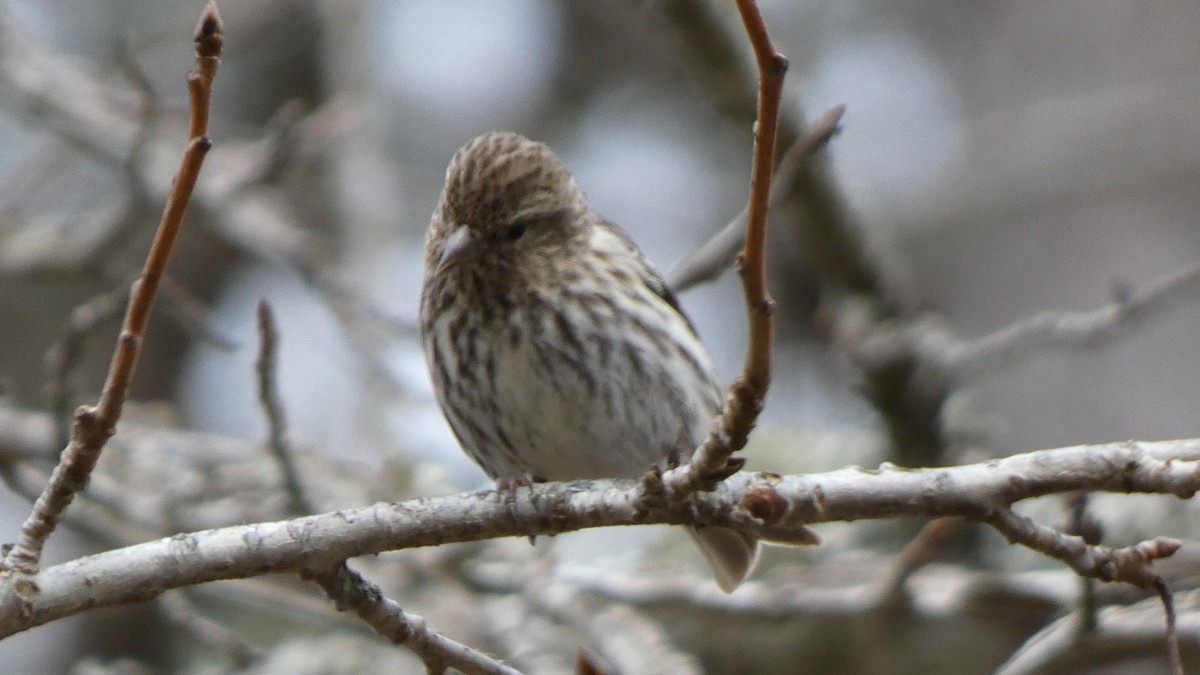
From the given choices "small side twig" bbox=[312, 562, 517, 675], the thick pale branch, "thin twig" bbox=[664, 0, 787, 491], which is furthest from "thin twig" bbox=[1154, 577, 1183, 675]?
"small side twig" bbox=[312, 562, 517, 675]

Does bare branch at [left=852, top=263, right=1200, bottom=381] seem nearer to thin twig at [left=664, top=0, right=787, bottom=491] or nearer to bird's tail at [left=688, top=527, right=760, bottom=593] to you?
bird's tail at [left=688, top=527, right=760, bottom=593]

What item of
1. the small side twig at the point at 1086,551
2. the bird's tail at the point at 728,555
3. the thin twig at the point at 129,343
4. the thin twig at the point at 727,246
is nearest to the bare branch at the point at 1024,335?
the thin twig at the point at 727,246

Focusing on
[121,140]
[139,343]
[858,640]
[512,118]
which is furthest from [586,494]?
[512,118]

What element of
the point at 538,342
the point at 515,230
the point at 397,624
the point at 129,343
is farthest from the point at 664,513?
the point at 515,230

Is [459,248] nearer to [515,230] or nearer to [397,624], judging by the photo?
[515,230]

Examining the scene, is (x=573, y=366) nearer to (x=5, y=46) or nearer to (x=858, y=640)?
(x=858, y=640)

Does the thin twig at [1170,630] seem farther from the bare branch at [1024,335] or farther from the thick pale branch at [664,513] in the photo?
the bare branch at [1024,335]
